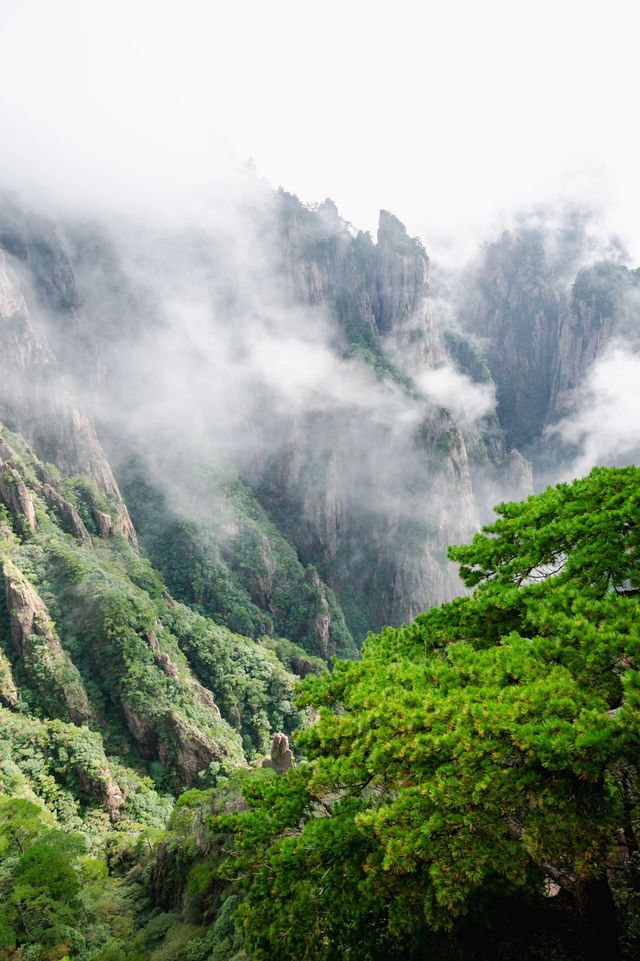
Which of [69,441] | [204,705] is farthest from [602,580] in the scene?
[69,441]

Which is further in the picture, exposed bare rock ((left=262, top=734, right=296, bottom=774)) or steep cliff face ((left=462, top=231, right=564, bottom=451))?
steep cliff face ((left=462, top=231, right=564, bottom=451))

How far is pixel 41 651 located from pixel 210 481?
63551mm

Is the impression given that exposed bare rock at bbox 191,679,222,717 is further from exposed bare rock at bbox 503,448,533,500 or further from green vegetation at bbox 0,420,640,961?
exposed bare rock at bbox 503,448,533,500

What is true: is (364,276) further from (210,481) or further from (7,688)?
(7,688)

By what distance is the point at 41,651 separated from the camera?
56312mm

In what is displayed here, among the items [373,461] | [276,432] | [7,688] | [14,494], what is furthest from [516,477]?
[7,688]

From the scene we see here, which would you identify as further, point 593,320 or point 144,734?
point 593,320

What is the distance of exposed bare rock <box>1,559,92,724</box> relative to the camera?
5522cm

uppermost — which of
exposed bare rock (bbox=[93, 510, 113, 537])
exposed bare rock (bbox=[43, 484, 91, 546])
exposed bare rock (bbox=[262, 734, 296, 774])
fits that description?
exposed bare rock (bbox=[93, 510, 113, 537])

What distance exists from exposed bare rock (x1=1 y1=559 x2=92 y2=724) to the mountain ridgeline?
260 millimetres

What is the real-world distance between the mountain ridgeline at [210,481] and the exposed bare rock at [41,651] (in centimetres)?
26

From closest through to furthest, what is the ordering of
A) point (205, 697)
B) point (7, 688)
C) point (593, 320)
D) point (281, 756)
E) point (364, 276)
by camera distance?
point (281, 756) → point (7, 688) → point (205, 697) → point (364, 276) → point (593, 320)

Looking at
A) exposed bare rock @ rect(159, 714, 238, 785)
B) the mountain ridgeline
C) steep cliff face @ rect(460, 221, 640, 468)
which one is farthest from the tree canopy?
steep cliff face @ rect(460, 221, 640, 468)

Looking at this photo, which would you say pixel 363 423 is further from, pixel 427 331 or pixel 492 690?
pixel 492 690
